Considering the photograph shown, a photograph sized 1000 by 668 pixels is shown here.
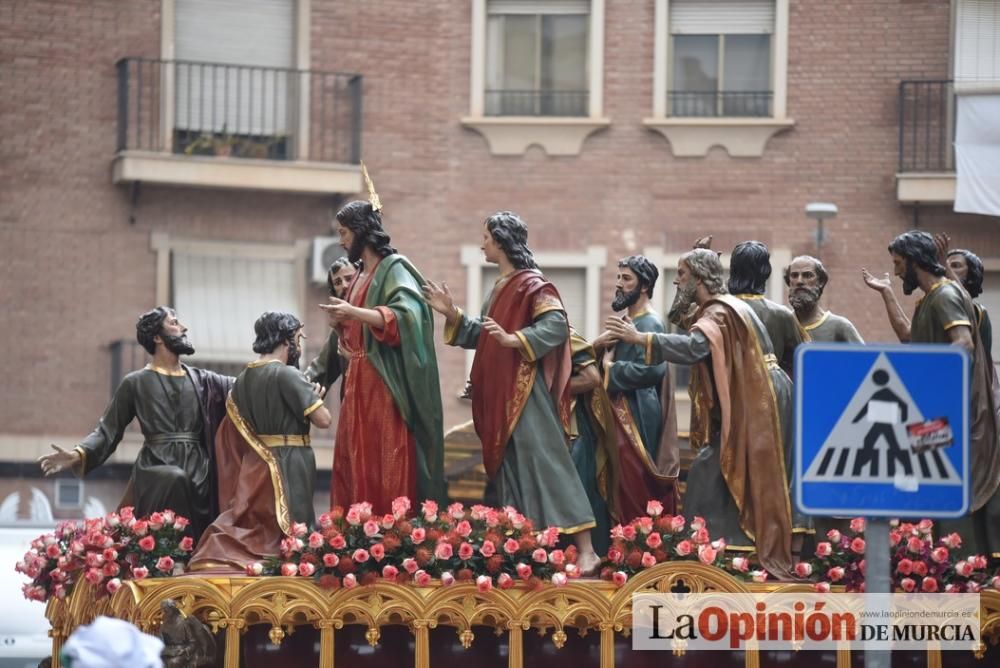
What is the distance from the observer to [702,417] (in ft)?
38.5

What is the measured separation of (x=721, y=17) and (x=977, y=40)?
3.06 meters

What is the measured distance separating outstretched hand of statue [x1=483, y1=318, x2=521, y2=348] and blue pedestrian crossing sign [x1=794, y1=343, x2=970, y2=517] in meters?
4.27

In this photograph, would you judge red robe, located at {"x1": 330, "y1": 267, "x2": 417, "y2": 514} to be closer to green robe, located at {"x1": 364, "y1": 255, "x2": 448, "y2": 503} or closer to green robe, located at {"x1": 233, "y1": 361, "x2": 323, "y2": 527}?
green robe, located at {"x1": 364, "y1": 255, "x2": 448, "y2": 503}

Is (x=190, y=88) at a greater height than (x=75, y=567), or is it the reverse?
(x=190, y=88)

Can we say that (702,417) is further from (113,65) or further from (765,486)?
(113,65)

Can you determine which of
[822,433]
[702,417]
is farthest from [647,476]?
[822,433]

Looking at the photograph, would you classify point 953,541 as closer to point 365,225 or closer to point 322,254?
point 365,225

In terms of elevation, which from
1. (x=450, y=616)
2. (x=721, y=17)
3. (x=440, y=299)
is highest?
(x=721, y=17)

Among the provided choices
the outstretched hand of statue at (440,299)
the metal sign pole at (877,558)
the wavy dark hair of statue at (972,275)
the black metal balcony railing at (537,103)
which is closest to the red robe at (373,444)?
the outstretched hand of statue at (440,299)

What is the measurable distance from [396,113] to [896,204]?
6184mm

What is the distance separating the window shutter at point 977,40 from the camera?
25.3m

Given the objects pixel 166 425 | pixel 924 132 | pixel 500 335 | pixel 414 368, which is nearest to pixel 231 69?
pixel 924 132

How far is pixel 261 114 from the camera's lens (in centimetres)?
2634

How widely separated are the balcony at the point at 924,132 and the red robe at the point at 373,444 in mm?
14785
